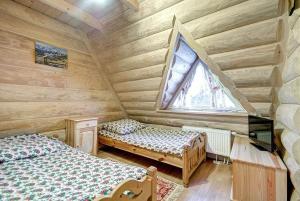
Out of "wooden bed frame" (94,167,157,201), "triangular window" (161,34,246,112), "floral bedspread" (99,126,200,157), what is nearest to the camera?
"wooden bed frame" (94,167,157,201)

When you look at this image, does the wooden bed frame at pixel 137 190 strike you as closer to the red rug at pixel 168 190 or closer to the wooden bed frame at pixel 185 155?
the red rug at pixel 168 190

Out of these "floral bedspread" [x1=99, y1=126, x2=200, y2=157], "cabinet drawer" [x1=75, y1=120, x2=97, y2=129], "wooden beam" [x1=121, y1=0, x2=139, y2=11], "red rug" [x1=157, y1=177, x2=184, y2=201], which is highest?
"wooden beam" [x1=121, y1=0, x2=139, y2=11]

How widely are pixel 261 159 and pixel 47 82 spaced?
11.2ft

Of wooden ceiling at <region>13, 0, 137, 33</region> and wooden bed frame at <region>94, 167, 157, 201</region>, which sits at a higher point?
wooden ceiling at <region>13, 0, 137, 33</region>

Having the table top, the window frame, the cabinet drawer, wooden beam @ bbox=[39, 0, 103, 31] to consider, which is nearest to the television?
the table top

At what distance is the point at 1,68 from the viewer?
2.35 meters

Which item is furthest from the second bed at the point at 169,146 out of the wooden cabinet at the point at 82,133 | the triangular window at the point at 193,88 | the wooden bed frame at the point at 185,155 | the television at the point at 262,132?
the television at the point at 262,132

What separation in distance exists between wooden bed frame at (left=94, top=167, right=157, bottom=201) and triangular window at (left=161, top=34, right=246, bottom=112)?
1.94 m

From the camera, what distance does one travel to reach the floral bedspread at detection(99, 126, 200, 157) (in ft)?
8.47

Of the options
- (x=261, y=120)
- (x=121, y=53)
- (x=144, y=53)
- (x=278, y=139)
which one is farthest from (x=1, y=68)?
(x=278, y=139)

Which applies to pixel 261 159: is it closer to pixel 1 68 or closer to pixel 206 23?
pixel 206 23

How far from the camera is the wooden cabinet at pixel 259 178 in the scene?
1666 mm

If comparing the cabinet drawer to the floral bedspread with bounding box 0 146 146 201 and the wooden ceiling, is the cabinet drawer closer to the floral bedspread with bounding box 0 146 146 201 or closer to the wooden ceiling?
the floral bedspread with bounding box 0 146 146 201

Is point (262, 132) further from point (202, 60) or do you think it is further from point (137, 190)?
point (137, 190)
